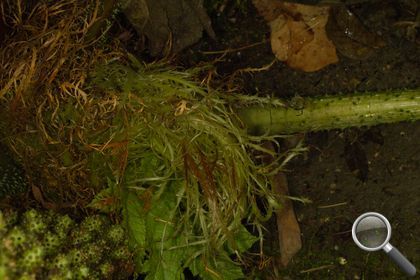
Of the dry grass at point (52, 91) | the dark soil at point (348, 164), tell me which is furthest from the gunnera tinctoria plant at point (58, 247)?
the dark soil at point (348, 164)

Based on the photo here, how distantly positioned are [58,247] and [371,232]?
4.01ft

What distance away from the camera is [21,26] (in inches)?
87.7

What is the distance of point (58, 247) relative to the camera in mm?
1812

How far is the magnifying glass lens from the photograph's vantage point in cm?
237

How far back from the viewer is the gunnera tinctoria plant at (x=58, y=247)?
1.67m

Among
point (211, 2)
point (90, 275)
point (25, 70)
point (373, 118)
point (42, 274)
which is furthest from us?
point (211, 2)

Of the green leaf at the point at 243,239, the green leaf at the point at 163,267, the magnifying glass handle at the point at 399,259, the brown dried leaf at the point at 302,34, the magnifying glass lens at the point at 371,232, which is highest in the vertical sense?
the brown dried leaf at the point at 302,34

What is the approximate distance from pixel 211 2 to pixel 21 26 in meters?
0.76

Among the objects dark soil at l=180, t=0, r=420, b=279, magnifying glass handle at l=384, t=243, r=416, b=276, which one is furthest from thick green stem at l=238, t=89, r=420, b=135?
magnifying glass handle at l=384, t=243, r=416, b=276

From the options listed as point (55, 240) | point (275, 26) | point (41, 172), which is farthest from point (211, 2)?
point (55, 240)

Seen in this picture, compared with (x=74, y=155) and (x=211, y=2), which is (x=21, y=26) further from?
(x=211, y=2)

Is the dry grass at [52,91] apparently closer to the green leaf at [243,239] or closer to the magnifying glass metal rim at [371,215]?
the green leaf at [243,239]

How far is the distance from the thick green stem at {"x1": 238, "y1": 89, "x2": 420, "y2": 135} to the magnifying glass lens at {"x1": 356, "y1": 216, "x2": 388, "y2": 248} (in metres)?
0.39

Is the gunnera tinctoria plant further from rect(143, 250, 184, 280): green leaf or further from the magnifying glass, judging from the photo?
the magnifying glass
